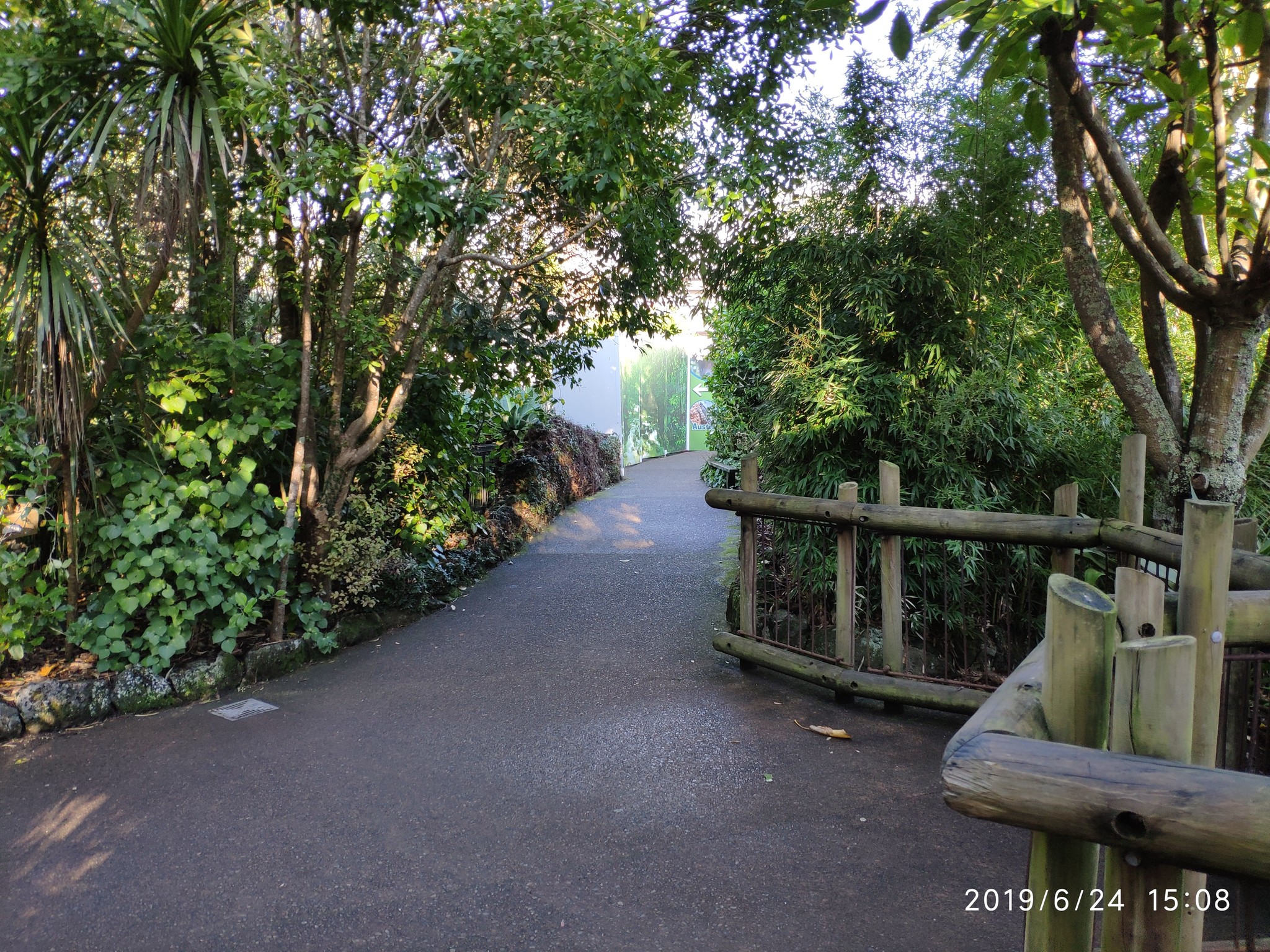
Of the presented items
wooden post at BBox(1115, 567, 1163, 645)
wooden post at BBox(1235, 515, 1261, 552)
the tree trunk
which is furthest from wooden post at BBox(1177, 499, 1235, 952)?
the tree trunk

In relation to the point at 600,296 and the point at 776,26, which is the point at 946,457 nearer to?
the point at 600,296

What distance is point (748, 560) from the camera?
488cm

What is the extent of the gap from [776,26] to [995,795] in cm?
660

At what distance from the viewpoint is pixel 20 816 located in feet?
11.0

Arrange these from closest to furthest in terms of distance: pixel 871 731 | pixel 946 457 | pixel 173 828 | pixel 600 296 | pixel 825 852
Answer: pixel 825 852
pixel 173 828
pixel 871 731
pixel 946 457
pixel 600 296

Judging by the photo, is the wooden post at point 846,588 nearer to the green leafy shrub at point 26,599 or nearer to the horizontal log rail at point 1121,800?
the horizontal log rail at point 1121,800

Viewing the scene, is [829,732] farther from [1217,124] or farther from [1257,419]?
[1217,124]

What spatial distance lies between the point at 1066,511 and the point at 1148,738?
8.88ft

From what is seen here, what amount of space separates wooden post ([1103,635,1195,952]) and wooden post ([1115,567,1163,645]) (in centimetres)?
30

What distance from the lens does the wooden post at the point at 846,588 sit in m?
4.29

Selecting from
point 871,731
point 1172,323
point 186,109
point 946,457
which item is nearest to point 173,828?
point 871,731

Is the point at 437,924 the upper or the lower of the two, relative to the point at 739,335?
lower

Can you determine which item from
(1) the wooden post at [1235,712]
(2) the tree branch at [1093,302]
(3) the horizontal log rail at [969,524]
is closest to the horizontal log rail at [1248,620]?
(1) the wooden post at [1235,712]

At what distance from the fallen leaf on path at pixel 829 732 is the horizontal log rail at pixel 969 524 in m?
1.03
